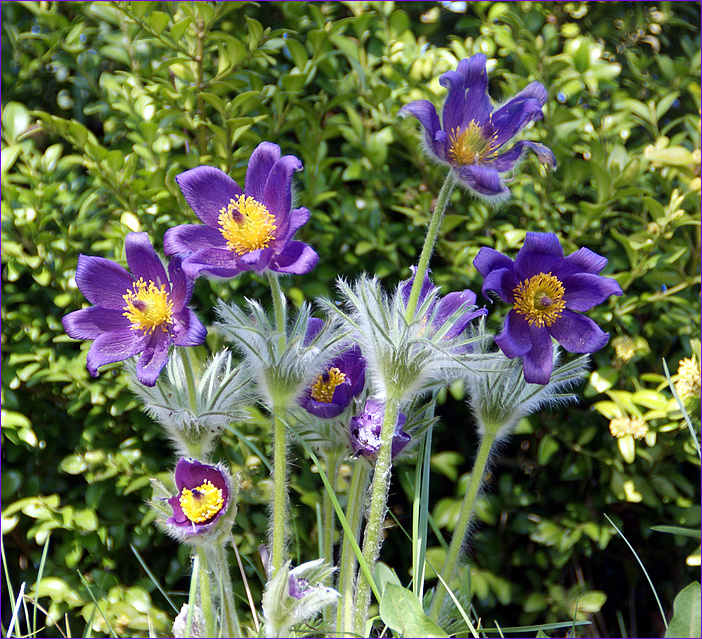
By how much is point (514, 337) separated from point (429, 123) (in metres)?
0.23

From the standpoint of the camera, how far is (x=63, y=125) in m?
1.04

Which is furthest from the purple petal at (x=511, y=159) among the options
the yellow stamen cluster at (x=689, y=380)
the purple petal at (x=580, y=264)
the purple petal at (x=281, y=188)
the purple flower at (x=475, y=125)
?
the yellow stamen cluster at (x=689, y=380)

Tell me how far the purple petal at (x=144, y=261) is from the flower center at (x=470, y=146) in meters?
0.34

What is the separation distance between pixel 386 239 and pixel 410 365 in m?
0.58

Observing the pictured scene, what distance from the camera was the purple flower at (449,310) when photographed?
2.22 ft

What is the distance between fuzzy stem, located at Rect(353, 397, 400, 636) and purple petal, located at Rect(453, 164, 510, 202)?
231 millimetres

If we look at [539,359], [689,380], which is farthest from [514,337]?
[689,380]

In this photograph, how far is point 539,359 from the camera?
2.10 feet

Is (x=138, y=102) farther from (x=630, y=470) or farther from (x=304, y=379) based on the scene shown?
(x=630, y=470)

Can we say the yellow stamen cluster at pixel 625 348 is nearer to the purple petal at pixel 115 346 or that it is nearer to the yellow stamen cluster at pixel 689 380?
the yellow stamen cluster at pixel 689 380

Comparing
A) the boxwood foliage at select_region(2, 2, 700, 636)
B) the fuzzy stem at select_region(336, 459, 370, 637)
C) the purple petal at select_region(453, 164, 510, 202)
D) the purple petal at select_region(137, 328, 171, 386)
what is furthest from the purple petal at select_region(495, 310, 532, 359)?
the boxwood foliage at select_region(2, 2, 700, 636)

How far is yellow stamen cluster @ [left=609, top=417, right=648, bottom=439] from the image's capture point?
1.09 meters

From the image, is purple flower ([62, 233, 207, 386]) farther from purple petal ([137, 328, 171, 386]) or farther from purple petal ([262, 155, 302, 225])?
purple petal ([262, 155, 302, 225])

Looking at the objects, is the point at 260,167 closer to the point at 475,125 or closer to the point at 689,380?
the point at 475,125
